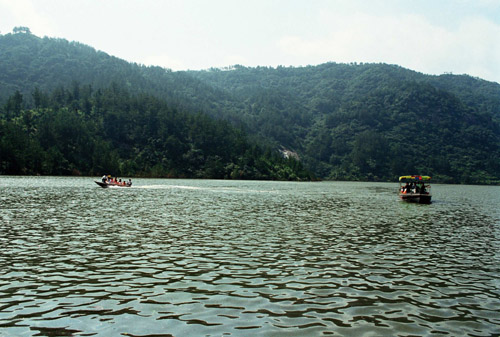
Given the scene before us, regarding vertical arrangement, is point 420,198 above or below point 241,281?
above

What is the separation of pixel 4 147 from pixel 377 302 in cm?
15626

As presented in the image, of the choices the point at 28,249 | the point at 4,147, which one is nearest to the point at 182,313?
the point at 28,249

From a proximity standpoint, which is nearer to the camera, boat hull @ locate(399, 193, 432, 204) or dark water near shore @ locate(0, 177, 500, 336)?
dark water near shore @ locate(0, 177, 500, 336)

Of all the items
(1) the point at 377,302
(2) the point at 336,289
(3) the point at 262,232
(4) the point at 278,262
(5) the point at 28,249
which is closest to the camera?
(1) the point at 377,302

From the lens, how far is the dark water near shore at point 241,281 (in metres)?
12.7

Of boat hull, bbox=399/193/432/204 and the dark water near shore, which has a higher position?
boat hull, bbox=399/193/432/204

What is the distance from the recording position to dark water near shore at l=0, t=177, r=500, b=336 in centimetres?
1273

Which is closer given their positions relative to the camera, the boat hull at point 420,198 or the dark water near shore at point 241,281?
the dark water near shore at point 241,281

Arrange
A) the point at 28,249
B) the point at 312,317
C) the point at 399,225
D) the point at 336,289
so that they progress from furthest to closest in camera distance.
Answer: the point at 399,225
the point at 28,249
the point at 336,289
the point at 312,317

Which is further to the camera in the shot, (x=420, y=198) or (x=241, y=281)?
(x=420, y=198)

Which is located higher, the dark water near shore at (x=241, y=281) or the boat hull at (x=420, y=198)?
the boat hull at (x=420, y=198)

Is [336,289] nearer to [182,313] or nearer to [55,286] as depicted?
[182,313]

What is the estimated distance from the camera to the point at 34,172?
15375cm

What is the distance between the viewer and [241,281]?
57.4 feet
